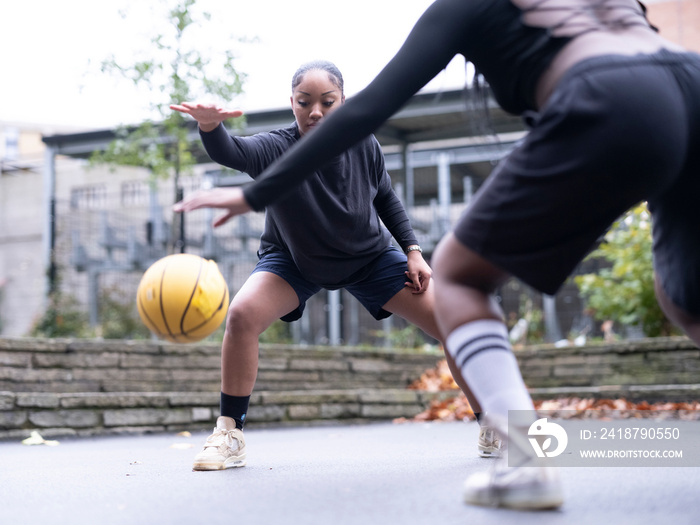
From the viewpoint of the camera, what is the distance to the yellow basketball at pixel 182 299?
16.3ft

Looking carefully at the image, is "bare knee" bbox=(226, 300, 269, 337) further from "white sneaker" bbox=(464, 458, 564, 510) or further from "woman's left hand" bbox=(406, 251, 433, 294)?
"white sneaker" bbox=(464, 458, 564, 510)

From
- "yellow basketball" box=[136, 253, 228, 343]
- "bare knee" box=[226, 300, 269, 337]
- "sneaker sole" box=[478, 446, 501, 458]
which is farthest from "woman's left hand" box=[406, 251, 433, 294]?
"yellow basketball" box=[136, 253, 228, 343]

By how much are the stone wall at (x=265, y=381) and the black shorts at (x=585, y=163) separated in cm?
405

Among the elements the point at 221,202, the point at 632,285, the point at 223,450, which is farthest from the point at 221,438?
the point at 632,285

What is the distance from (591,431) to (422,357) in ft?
11.3

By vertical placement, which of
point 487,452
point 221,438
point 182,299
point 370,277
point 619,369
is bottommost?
point 619,369

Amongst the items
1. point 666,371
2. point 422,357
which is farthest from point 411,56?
point 422,357

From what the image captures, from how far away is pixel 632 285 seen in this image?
705cm

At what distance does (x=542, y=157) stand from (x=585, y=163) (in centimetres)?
10

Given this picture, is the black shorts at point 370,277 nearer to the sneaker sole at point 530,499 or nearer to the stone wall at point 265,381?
the sneaker sole at point 530,499

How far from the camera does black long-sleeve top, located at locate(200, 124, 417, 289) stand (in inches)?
114

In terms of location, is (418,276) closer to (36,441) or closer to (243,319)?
(243,319)

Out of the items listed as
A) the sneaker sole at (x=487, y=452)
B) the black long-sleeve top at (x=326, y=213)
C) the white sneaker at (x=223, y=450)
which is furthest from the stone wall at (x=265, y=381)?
the sneaker sole at (x=487, y=452)

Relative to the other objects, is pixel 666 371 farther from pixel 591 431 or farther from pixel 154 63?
pixel 154 63
